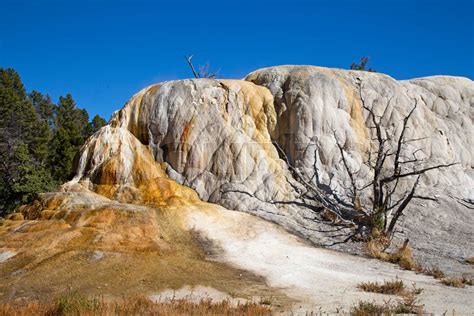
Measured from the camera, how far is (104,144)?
19141 mm

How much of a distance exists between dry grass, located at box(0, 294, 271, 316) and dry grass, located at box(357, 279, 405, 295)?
3.00 m

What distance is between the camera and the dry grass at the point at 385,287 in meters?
9.80

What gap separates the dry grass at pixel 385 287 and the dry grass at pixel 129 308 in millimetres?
2995

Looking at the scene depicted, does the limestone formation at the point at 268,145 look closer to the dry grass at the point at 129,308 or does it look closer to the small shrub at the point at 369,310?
the small shrub at the point at 369,310

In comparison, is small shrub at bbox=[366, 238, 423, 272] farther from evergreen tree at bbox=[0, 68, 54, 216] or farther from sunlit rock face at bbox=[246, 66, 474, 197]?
evergreen tree at bbox=[0, 68, 54, 216]

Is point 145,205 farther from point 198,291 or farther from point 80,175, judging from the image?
point 198,291

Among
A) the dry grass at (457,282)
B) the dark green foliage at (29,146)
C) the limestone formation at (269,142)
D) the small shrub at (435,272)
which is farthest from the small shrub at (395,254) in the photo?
the dark green foliage at (29,146)

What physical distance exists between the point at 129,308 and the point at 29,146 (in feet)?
103

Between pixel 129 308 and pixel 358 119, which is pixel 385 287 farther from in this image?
pixel 358 119

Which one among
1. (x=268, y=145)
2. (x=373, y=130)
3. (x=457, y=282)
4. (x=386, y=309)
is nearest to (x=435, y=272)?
(x=457, y=282)

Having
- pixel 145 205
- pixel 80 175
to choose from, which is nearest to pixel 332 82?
pixel 145 205

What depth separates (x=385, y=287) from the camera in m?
9.95

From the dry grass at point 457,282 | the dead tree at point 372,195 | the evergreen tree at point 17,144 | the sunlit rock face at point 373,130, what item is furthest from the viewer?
the evergreen tree at point 17,144

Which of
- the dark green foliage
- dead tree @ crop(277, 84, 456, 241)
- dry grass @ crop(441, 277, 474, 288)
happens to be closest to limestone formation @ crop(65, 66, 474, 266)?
dead tree @ crop(277, 84, 456, 241)
